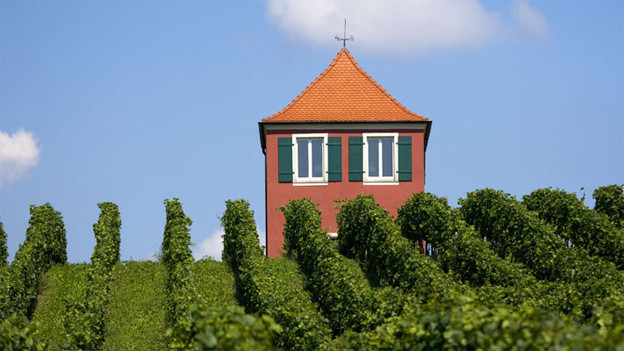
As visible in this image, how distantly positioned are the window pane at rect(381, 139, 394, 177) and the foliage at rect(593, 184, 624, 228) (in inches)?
305

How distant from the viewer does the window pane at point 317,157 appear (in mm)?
29359

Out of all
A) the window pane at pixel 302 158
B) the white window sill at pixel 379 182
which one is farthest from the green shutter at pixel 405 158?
the window pane at pixel 302 158

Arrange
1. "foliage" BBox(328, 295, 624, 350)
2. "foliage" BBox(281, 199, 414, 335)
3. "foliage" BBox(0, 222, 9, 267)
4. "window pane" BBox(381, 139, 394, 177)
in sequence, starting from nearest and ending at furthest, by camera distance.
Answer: "foliage" BBox(328, 295, 624, 350) < "foliage" BBox(281, 199, 414, 335) < "foliage" BBox(0, 222, 9, 267) < "window pane" BBox(381, 139, 394, 177)

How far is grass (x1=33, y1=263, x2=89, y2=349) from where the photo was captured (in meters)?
22.6

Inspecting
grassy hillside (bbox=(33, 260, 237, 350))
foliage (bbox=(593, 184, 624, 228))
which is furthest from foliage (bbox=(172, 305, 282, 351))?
foliage (bbox=(593, 184, 624, 228))

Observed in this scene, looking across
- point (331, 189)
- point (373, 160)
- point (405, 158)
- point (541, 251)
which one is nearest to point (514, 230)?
point (541, 251)

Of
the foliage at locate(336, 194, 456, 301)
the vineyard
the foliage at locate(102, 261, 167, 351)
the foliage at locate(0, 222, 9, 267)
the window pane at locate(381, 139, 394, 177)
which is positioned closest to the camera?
the vineyard

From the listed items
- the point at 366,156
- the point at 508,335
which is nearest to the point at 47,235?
the point at 366,156

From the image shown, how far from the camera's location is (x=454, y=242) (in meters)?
25.2

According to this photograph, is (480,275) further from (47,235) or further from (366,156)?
(47,235)

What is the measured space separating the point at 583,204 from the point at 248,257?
12.2 meters

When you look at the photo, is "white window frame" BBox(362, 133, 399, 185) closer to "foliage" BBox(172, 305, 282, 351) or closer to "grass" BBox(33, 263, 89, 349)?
"grass" BBox(33, 263, 89, 349)

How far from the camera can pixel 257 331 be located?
385 inches

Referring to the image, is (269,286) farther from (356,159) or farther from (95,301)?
(356,159)
